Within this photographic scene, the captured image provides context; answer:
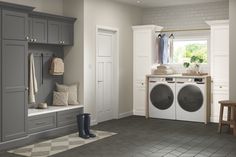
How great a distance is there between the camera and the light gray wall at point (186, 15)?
804 cm

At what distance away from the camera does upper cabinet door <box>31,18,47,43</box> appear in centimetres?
623

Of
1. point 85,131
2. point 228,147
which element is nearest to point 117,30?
point 85,131

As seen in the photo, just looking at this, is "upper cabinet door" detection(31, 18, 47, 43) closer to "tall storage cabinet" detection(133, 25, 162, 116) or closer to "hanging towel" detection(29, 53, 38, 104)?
"hanging towel" detection(29, 53, 38, 104)

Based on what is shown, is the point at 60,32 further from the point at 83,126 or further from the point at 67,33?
the point at 83,126

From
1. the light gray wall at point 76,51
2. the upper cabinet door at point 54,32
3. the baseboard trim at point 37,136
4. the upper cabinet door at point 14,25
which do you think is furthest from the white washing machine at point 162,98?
the upper cabinet door at point 14,25

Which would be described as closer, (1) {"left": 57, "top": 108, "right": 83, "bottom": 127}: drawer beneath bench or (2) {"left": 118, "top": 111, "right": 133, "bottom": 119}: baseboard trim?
(1) {"left": 57, "top": 108, "right": 83, "bottom": 127}: drawer beneath bench

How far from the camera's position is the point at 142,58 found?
844cm

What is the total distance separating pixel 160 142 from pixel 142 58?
312cm

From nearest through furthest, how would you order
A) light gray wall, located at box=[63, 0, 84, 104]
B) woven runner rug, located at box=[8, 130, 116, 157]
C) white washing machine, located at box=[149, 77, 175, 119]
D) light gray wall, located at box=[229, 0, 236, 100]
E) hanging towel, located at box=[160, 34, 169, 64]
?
woven runner rug, located at box=[8, 130, 116, 157], light gray wall, located at box=[229, 0, 236, 100], light gray wall, located at box=[63, 0, 84, 104], white washing machine, located at box=[149, 77, 175, 119], hanging towel, located at box=[160, 34, 169, 64]

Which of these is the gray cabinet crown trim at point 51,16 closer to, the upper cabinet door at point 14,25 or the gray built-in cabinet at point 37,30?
the gray built-in cabinet at point 37,30

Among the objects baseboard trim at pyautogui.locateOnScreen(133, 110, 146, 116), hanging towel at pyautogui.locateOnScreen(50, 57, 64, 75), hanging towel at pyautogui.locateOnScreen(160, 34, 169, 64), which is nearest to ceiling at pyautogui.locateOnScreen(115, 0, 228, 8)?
hanging towel at pyautogui.locateOnScreen(160, 34, 169, 64)

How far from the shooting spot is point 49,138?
6.01 metres

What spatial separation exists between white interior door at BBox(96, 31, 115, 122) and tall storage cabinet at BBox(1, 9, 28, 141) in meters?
2.22

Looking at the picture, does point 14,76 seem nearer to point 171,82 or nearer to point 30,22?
point 30,22
